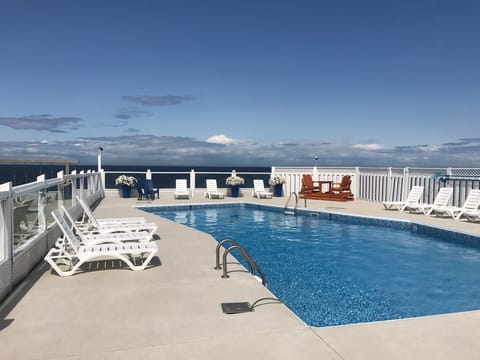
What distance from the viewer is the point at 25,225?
457 cm

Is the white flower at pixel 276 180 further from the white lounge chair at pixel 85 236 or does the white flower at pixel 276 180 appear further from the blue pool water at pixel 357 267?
the white lounge chair at pixel 85 236

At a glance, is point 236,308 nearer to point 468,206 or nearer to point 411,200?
point 468,206

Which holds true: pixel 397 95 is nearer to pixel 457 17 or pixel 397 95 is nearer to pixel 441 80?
pixel 441 80

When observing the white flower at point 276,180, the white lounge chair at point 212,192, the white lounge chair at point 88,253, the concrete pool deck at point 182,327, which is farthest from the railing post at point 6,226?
the white flower at point 276,180

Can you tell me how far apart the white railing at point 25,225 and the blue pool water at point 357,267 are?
304 cm

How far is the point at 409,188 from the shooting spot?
501 inches

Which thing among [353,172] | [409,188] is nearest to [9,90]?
[353,172]

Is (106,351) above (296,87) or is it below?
below

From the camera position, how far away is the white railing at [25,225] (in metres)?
3.79

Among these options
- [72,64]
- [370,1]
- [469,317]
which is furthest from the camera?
[72,64]

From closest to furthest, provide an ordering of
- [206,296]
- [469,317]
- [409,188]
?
[469,317] → [206,296] → [409,188]

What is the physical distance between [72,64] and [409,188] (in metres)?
16.7

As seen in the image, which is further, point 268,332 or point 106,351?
point 268,332

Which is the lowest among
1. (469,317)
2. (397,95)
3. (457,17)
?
(469,317)
